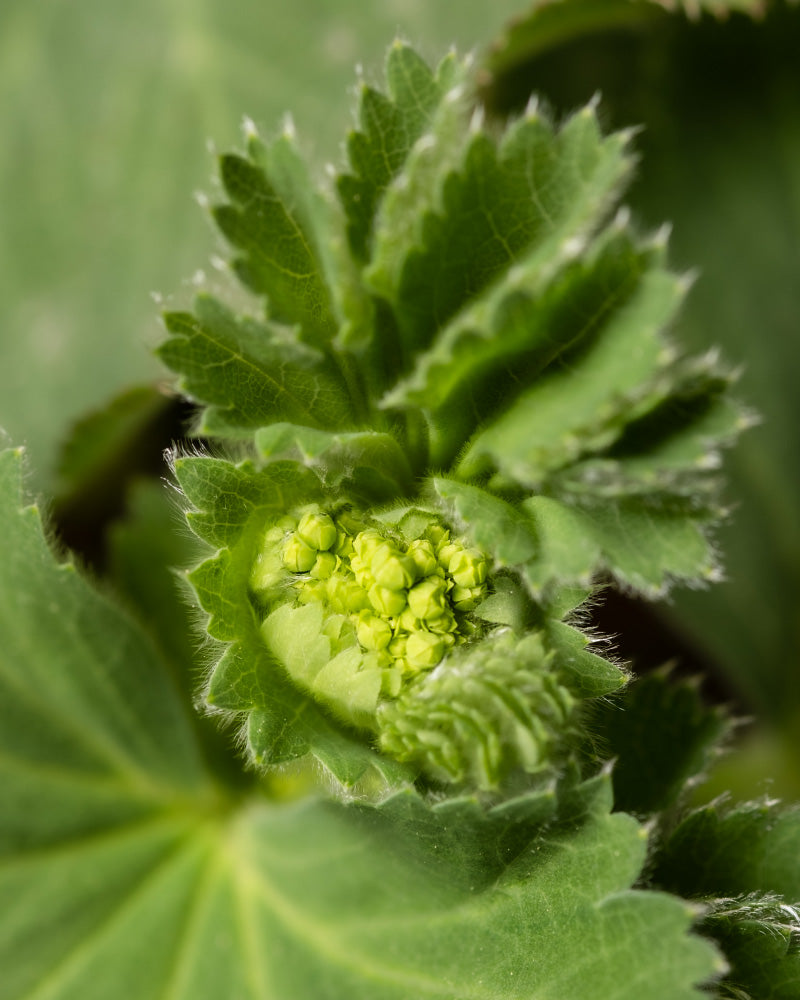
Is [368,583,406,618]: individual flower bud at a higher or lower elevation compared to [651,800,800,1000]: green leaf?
higher

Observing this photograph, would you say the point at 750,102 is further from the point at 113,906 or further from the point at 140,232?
the point at 113,906

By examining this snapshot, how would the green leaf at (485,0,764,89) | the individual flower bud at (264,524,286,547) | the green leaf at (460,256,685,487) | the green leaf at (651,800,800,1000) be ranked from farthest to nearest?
the green leaf at (485,0,764,89), the green leaf at (651,800,800,1000), the individual flower bud at (264,524,286,547), the green leaf at (460,256,685,487)

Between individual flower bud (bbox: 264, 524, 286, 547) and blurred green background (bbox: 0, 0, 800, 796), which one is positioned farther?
blurred green background (bbox: 0, 0, 800, 796)

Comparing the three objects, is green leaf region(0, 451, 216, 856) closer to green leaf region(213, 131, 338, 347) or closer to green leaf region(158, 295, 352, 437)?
green leaf region(158, 295, 352, 437)

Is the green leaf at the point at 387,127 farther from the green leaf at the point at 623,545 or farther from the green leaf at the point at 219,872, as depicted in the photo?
the green leaf at the point at 219,872

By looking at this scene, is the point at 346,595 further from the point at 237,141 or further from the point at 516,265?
the point at 237,141

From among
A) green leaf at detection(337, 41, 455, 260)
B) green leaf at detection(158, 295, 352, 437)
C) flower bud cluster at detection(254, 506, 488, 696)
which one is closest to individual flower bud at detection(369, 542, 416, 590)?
flower bud cluster at detection(254, 506, 488, 696)
